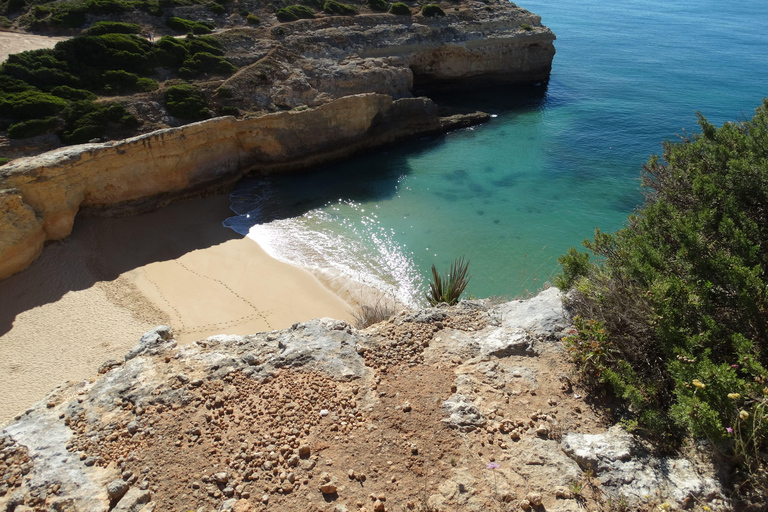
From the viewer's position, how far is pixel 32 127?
17.3m

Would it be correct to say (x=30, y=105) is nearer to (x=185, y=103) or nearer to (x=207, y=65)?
(x=185, y=103)

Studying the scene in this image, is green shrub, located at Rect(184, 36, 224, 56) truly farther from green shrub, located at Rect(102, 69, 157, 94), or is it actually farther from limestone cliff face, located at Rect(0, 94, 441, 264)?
limestone cliff face, located at Rect(0, 94, 441, 264)

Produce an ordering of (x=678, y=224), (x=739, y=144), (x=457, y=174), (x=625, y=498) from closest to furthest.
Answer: (x=625, y=498)
(x=678, y=224)
(x=739, y=144)
(x=457, y=174)

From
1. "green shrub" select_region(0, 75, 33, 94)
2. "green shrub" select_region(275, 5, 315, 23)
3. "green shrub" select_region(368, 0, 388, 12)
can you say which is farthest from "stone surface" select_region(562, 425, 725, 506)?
"green shrub" select_region(368, 0, 388, 12)

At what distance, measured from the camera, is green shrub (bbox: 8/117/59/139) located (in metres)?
17.0

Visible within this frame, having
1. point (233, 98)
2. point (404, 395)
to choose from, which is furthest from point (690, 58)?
point (404, 395)

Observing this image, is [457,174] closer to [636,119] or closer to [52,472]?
[636,119]

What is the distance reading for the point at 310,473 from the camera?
17.9 feet

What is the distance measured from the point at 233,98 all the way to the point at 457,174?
483 inches

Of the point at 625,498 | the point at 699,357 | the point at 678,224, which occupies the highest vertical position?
the point at 678,224

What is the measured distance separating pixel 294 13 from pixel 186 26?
7453 millimetres

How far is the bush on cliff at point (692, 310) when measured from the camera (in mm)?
4277

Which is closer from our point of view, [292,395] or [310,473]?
[310,473]

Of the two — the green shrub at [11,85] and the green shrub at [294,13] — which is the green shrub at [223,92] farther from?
the green shrub at [294,13]
